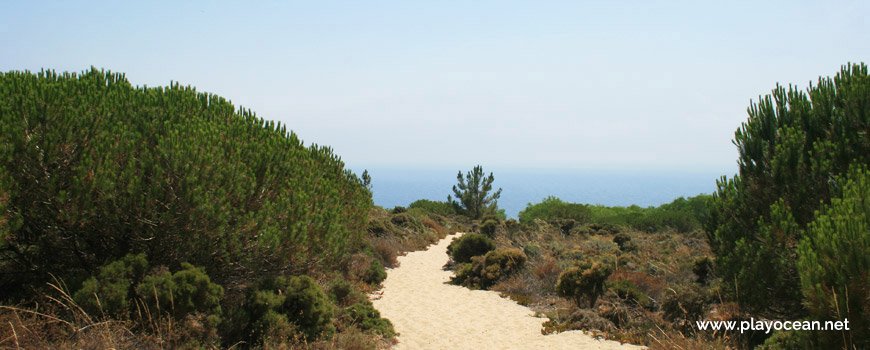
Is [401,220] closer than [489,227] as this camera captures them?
No

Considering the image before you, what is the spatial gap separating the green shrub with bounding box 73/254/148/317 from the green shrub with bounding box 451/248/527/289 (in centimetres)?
987

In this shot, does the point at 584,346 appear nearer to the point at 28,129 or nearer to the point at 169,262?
the point at 169,262

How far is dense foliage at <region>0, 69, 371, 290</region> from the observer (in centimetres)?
511

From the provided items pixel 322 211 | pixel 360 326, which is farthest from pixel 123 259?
pixel 360 326

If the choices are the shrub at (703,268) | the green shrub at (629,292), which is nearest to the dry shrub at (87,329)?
the green shrub at (629,292)

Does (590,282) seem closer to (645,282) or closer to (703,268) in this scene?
(645,282)

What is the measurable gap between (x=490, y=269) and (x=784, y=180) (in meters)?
8.65

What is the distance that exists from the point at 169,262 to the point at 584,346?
21.9 ft

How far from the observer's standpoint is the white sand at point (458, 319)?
830 cm

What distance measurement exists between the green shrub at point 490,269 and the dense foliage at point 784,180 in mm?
7204

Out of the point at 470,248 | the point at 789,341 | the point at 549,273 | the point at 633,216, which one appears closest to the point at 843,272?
the point at 789,341

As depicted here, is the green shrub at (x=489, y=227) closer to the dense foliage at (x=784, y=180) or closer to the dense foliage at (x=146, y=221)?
the dense foliage at (x=784, y=180)

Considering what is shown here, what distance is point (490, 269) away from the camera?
13898 mm

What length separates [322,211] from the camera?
727cm
